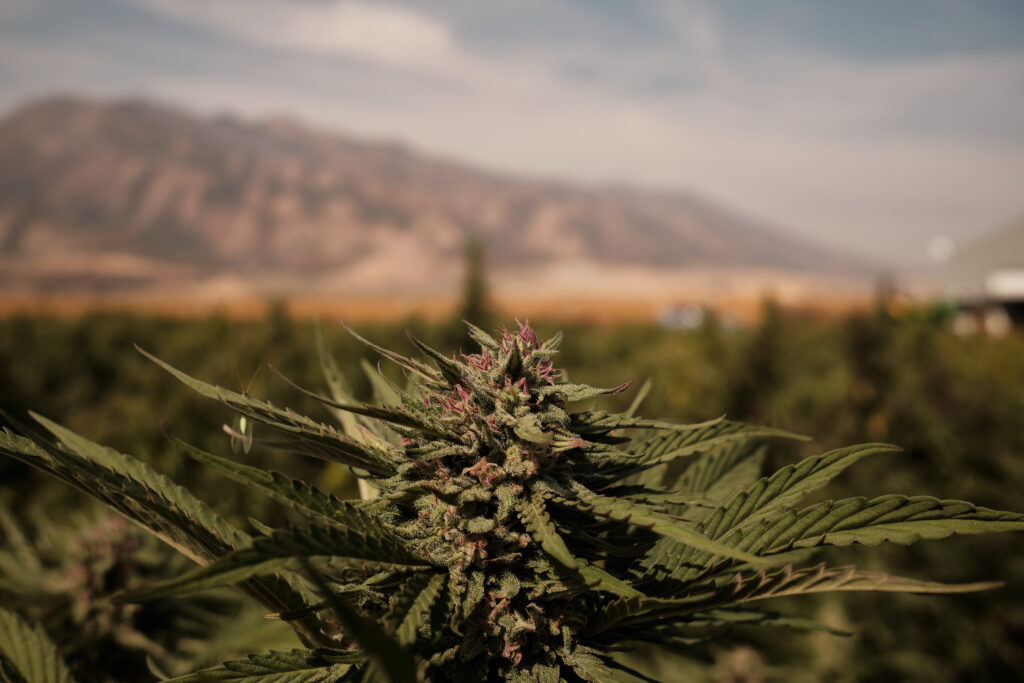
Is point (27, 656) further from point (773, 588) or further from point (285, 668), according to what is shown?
point (773, 588)

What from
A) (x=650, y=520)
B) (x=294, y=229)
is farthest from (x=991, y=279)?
(x=294, y=229)

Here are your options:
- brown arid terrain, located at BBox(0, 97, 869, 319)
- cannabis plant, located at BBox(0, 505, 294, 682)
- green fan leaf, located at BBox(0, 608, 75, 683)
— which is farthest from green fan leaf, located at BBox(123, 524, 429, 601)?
brown arid terrain, located at BBox(0, 97, 869, 319)

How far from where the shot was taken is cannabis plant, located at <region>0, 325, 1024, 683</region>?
0.58m

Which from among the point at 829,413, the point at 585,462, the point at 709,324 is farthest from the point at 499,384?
the point at 709,324

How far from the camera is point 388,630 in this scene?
0.53m

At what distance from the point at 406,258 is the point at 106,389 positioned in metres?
125

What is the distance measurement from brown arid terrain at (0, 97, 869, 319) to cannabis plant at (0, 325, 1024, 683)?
107m

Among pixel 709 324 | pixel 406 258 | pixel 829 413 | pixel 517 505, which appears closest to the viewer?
pixel 517 505

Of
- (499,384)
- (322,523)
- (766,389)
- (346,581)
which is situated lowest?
(766,389)

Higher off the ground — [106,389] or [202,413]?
[202,413]

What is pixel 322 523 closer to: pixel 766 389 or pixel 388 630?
pixel 388 630

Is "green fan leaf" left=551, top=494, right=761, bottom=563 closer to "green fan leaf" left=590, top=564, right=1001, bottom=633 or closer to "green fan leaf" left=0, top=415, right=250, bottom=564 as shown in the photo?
"green fan leaf" left=590, top=564, right=1001, bottom=633

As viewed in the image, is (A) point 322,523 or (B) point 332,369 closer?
(A) point 322,523

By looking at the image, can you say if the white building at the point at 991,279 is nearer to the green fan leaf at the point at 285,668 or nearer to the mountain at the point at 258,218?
the green fan leaf at the point at 285,668
